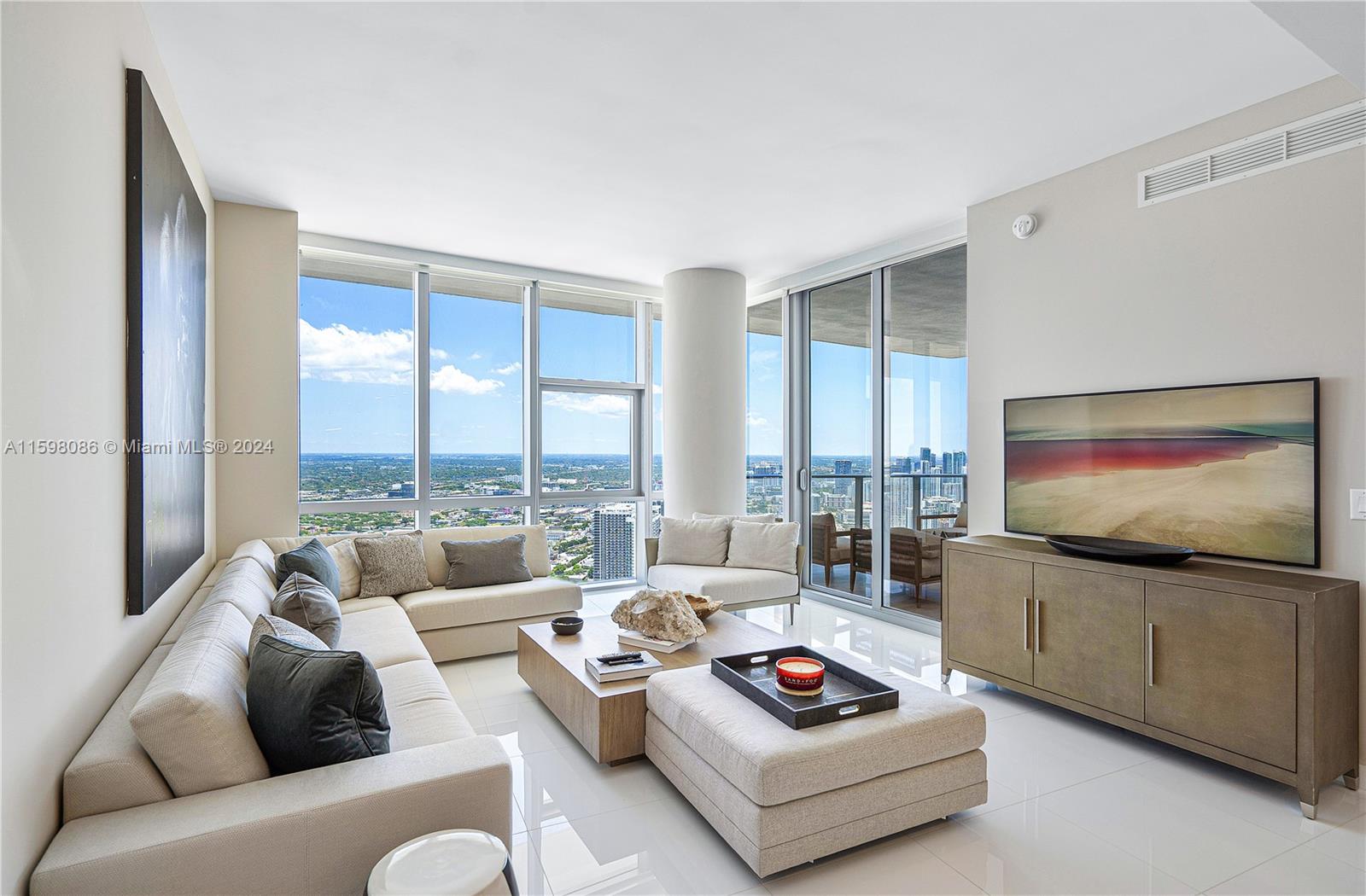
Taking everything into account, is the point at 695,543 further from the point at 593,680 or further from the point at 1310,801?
the point at 1310,801

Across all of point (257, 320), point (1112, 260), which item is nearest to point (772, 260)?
point (1112, 260)

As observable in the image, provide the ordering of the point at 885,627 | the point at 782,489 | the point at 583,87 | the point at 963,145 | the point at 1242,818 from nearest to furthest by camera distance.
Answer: the point at 1242,818 < the point at 583,87 < the point at 963,145 < the point at 885,627 < the point at 782,489

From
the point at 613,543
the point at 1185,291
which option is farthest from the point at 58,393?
the point at 613,543

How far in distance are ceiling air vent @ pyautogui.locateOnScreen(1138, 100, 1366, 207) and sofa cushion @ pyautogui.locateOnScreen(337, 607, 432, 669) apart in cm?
393

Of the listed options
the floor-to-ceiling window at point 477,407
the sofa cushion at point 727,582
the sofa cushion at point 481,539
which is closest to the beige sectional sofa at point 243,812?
the sofa cushion at point 481,539

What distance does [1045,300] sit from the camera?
12.0 ft

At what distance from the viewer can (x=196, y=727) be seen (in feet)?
5.17

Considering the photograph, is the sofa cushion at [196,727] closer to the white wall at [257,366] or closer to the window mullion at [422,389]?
the white wall at [257,366]

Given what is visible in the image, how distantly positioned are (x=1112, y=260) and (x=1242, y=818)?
242 cm

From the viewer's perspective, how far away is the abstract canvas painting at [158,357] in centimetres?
203

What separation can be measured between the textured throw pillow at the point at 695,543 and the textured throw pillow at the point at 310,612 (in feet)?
8.83

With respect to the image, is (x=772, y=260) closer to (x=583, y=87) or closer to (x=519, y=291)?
A: (x=519, y=291)

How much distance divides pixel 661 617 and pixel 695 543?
1.94 meters

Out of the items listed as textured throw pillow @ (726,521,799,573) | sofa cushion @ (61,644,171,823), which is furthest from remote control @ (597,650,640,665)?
textured throw pillow @ (726,521,799,573)
